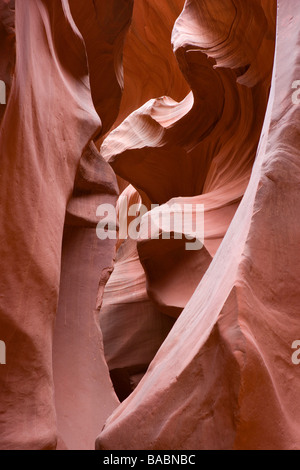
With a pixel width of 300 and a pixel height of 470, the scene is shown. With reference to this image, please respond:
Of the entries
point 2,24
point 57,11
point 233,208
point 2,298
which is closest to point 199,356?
point 2,298

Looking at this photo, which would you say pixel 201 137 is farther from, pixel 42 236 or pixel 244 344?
pixel 244 344

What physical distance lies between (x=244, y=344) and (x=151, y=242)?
157cm

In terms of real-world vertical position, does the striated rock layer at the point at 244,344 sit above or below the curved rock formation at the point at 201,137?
above

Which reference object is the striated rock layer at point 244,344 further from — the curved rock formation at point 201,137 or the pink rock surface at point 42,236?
the curved rock formation at point 201,137

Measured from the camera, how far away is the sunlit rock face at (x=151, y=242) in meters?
1.44

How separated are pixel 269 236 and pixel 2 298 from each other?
767mm

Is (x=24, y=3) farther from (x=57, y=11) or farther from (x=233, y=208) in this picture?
(x=233, y=208)

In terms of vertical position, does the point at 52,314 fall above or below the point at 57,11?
below

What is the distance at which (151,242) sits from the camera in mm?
2896

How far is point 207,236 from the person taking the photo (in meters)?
2.91

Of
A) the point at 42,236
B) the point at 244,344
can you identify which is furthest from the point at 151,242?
the point at 244,344

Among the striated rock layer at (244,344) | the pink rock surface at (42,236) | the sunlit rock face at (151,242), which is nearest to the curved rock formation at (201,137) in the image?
the sunlit rock face at (151,242)

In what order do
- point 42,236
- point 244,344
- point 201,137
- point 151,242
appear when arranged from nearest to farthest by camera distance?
point 244,344 → point 42,236 → point 151,242 → point 201,137
